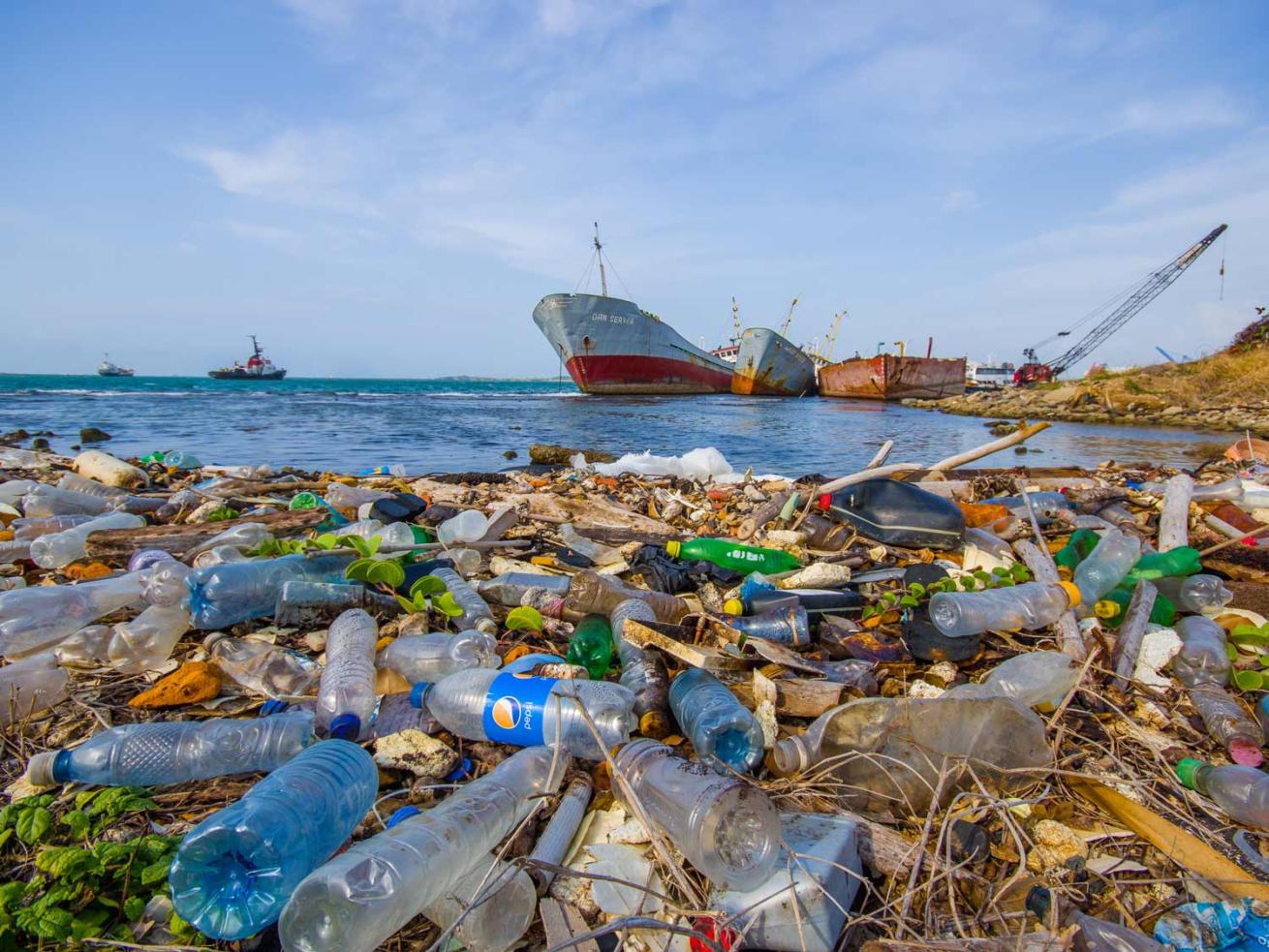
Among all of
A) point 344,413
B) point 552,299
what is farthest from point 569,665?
point 552,299

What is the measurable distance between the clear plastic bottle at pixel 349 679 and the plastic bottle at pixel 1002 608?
1960 millimetres

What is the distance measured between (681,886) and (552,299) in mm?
25188

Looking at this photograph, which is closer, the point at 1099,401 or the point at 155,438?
the point at 155,438

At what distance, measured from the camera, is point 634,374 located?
28031 mm

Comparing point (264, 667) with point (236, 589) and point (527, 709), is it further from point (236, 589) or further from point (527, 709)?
point (527, 709)

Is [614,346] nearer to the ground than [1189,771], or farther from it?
farther from it

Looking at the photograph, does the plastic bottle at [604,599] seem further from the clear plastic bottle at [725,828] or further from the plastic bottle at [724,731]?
the clear plastic bottle at [725,828]

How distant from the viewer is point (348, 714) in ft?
5.03

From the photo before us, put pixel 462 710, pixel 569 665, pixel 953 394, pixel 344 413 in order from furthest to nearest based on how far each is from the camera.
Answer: pixel 953 394 → pixel 344 413 → pixel 569 665 → pixel 462 710

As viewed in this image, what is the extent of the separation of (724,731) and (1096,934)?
800mm

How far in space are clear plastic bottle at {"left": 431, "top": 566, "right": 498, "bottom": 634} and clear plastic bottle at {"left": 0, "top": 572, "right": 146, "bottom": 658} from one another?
122 centimetres

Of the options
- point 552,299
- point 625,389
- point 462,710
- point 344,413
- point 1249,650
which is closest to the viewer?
point 462,710

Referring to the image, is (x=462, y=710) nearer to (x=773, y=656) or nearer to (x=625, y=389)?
(x=773, y=656)

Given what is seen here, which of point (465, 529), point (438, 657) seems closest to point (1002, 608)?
point (438, 657)
